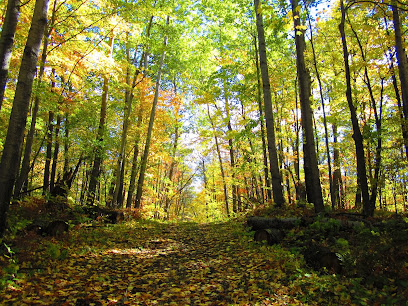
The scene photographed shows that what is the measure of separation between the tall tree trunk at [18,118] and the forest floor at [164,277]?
42.3 inches

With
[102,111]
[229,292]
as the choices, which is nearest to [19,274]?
[229,292]

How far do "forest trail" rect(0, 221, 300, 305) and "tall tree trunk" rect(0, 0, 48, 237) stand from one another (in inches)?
47.5

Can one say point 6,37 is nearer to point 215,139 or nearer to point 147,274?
point 147,274

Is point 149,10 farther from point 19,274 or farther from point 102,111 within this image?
point 19,274

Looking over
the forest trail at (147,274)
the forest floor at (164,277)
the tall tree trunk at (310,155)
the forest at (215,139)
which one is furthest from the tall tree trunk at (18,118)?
the tall tree trunk at (310,155)

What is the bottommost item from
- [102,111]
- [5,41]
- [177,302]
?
[177,302]

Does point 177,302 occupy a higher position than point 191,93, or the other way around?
point 191,93

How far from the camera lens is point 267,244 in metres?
6.21

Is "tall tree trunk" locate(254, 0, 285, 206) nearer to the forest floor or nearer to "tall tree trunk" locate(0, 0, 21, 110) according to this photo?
the forest floor

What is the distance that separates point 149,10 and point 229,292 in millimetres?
10380

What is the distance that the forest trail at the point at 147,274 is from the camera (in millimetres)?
3498

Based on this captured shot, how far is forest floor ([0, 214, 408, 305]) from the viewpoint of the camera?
3.46 meters

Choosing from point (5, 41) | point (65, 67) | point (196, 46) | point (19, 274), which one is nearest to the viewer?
point (19, 274)

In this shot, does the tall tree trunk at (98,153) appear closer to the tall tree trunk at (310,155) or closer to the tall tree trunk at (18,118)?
the tall tree trunk at (18,118)
